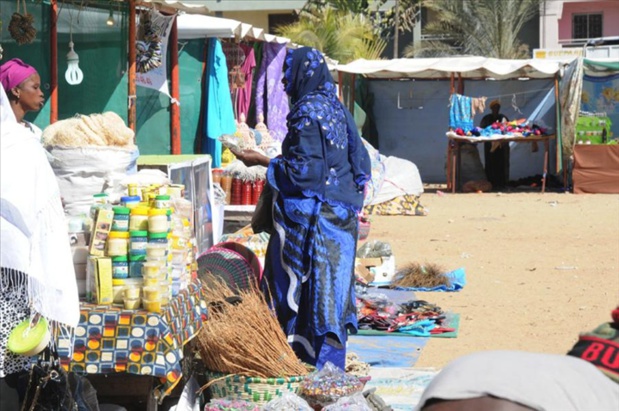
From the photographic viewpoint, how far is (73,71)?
9289 mm

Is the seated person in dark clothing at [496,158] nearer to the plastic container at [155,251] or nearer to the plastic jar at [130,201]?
the plastic jar at [130,201]

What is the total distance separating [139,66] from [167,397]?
5.63 metres

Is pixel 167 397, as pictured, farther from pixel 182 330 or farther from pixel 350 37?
pixel 350 37

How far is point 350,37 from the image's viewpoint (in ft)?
89.4

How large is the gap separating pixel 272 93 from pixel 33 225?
35.7 feet

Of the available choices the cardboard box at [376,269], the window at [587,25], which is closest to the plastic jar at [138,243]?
the cardboard box at [376,269]

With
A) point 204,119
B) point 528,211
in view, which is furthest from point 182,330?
point 528,211

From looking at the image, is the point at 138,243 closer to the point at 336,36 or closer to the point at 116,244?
the point at 116,244

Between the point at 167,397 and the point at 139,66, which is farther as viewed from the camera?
the point at 139,66

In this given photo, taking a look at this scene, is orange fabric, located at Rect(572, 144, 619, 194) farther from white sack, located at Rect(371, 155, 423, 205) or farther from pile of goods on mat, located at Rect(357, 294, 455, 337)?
pile of goods on mat, located at Rect(357, 294, 455, 337)

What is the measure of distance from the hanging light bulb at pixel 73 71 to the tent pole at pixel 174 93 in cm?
150

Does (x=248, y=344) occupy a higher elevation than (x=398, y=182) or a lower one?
higher

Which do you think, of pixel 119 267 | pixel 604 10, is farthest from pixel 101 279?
pixel 604 10

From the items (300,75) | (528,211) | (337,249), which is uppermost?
(300,75)
